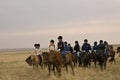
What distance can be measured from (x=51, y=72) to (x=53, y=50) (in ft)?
10.8

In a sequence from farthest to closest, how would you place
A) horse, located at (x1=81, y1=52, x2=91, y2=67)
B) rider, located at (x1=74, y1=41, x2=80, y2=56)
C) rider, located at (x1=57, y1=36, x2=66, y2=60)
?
rider, located at (x1=74, y1=41, x2=80, y2=56) → horse, located at (x1=81, y1=52, x2=91, y2=67) → rider, located at (x1=57, y1=36, x2=66, y2=60)

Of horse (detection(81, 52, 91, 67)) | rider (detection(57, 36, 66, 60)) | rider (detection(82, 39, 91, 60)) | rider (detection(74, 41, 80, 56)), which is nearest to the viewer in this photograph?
rider (detection(57, 36, 66, 60))

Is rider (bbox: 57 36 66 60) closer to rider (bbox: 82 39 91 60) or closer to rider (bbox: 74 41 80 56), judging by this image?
rider (bbox: 82 39 91 60)

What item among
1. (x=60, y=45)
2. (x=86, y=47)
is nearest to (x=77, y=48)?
(x=86, y=47)

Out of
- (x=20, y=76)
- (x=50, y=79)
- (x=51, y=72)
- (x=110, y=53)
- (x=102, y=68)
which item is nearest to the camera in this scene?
(x=50, y=79)

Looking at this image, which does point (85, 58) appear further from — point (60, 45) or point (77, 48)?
point (60, 45)

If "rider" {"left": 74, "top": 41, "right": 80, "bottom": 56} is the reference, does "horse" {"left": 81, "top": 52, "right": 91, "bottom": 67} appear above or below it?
below

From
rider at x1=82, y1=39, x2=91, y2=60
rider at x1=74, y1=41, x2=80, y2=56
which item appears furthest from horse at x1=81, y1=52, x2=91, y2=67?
rider at x1=74, y1=41, x2=80, y2=56

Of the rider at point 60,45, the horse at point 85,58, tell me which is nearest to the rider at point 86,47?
the horse at point 85,58

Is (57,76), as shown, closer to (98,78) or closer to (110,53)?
(98,78)

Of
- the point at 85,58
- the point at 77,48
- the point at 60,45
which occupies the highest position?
the point at 60,45

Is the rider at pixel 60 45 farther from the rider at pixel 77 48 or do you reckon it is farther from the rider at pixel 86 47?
the rider at pixel 77 48

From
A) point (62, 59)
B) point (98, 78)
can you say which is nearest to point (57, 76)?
point (62, 59)

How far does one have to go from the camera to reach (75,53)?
99.1 feet
